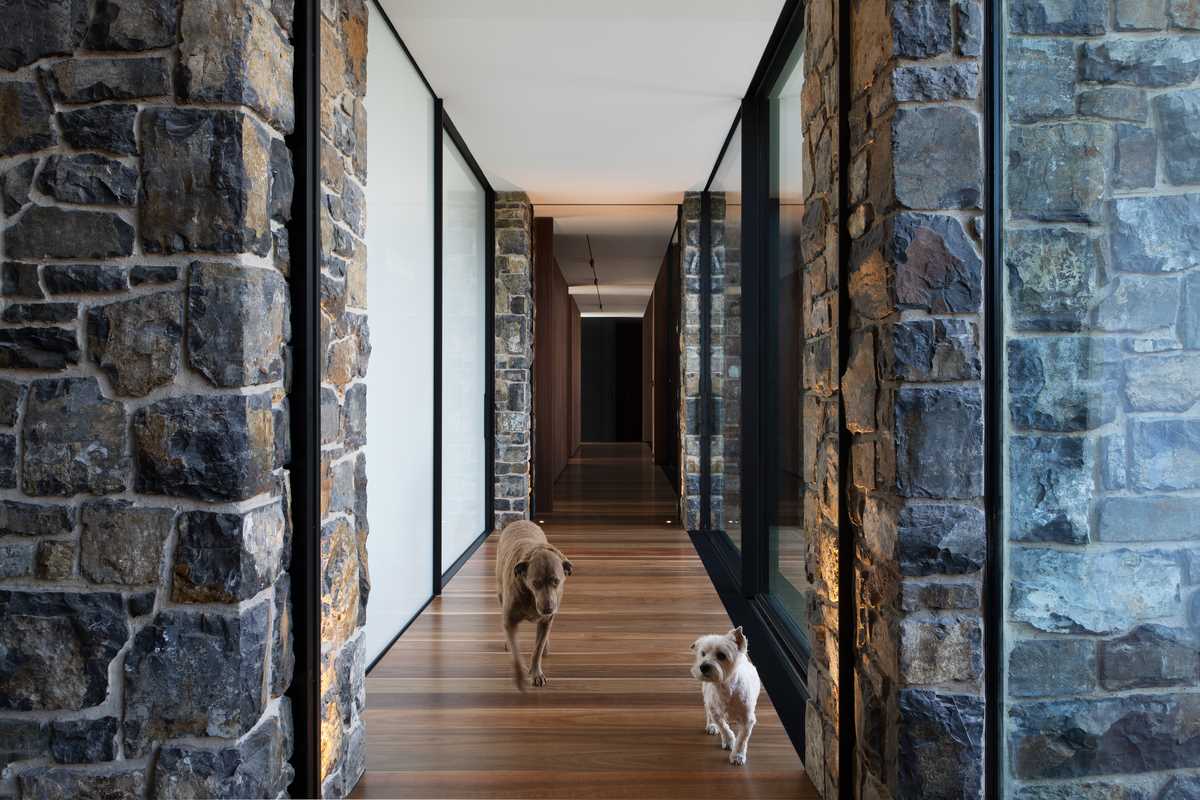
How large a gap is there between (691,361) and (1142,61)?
15.8 ft

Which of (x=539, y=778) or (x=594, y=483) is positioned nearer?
(x=539, y=778)

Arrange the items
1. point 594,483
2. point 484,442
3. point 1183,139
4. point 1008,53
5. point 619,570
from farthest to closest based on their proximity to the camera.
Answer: point 594,483, point 484,442, point 619,570, point 1008,53, point 1183,139

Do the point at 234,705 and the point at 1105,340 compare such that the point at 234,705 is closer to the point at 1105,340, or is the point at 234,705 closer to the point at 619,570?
the point at 1105,340

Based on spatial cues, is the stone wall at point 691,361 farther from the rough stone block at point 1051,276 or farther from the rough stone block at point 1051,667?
the rough stone block at point 1051,276

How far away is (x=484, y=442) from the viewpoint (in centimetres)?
573

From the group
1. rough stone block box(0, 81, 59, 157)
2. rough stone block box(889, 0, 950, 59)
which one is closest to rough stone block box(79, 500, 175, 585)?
rough stone block box(0, 81, 59, 157)

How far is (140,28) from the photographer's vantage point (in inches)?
58.0

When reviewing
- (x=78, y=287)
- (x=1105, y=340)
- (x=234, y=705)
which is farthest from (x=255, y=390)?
(x=1105, y=340)

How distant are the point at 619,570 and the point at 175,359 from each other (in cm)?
347

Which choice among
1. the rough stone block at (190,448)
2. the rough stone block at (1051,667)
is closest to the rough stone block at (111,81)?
the rough stone block at (190,448)

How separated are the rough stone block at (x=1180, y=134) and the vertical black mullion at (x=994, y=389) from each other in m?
0.27

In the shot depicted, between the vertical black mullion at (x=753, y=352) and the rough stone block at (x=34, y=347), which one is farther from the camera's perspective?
the vertical black mullion at (x=753, y=352)

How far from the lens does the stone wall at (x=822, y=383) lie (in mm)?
1906

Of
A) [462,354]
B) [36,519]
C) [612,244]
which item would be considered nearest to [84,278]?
[36,519]
